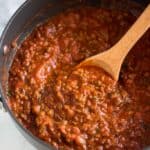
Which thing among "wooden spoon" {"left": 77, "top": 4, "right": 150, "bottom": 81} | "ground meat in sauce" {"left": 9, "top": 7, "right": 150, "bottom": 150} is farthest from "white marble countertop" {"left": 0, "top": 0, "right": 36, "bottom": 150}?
"wooden spoon" {"left": 77, "top": 4, "right": 150, "bottom": 81}

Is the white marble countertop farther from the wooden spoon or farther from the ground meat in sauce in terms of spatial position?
the wooden spoon

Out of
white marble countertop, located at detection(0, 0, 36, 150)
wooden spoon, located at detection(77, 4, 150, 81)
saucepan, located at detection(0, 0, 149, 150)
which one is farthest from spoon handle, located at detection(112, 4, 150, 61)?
white marble countertop, located at detection(0, 0, 36, 150)

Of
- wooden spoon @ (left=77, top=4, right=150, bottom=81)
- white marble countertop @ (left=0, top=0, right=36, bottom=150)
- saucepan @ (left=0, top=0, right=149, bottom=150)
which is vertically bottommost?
white marble countertop @ (left=0, top=0, right=36, bottom=150)

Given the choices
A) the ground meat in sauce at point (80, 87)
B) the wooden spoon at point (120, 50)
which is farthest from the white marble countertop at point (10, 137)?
the wooden spoon at point (120, 50)

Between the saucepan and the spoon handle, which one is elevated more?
the saucepan

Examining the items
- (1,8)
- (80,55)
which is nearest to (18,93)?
(80,55)

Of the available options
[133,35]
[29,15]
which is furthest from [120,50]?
[29,15]
